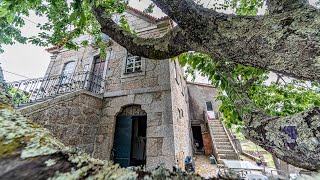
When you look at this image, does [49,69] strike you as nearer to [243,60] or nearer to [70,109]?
[70,109]

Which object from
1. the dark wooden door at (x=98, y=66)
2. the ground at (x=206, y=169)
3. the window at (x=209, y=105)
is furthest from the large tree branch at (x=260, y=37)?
the window at (x=209, y=105)

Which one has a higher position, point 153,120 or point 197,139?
point 153,120

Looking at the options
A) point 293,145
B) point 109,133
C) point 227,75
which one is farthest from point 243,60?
point 109,133

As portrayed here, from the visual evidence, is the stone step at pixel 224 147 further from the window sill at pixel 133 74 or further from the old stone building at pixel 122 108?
the window sill at pixel 133 74

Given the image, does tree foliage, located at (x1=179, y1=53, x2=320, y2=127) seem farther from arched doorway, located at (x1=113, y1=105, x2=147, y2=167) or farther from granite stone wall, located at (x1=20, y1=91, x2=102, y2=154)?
granite stone wall, located at (x1=20, y1=91, x2=102, y2=154)

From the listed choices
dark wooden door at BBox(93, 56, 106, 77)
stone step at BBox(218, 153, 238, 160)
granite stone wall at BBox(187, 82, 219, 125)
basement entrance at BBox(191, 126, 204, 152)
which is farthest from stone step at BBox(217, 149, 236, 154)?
dark wooden door at BBox(93, 56, 106, 77)

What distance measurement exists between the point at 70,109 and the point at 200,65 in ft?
14.3

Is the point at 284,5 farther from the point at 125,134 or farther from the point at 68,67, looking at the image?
the point at 68,67

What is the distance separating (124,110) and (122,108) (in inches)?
5.1

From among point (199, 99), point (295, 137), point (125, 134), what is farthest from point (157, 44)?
point (199, 99)

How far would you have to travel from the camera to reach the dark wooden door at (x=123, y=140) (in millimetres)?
5238

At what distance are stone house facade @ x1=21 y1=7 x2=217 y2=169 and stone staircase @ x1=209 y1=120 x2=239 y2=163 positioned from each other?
186 inches

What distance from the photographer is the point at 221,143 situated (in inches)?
404

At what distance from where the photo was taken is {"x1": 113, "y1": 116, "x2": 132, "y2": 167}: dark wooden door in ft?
17.2
